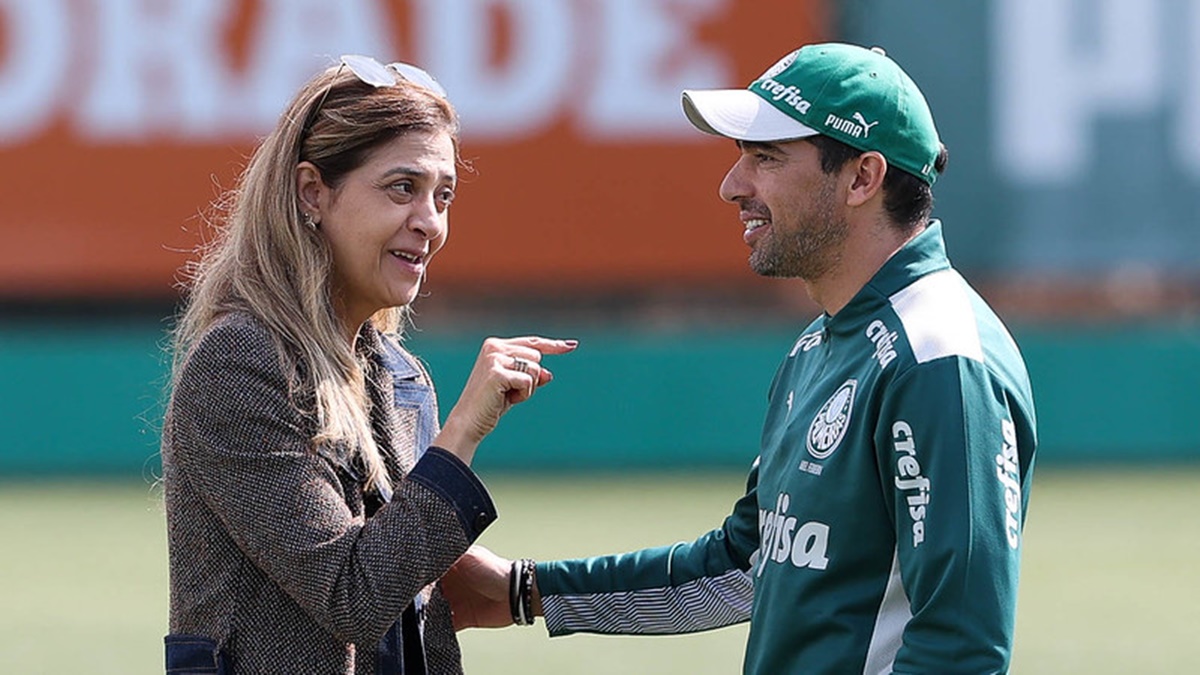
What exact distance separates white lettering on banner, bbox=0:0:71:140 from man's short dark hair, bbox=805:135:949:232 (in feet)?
37.3

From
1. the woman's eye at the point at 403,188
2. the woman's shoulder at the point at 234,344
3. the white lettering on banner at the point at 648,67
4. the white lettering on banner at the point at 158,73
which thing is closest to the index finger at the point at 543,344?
the woman's eye at the point at 403,188

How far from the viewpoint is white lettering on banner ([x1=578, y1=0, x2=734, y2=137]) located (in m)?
13.9

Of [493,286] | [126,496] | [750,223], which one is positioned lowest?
[126,496]

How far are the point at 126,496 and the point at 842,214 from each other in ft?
33.1

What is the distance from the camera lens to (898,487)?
9.38 ft

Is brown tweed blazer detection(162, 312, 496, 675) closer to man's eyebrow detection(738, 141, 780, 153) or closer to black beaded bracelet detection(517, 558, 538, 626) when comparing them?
black beaded bracelet detection(517, 558, 538, 626)

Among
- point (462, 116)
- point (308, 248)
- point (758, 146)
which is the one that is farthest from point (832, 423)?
point (462, 116)

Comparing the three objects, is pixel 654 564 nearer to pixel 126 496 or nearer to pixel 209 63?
pixel 126 496

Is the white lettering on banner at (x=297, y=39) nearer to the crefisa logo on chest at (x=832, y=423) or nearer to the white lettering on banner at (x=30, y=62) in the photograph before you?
the white lettering on banner at (x=30, y=62)

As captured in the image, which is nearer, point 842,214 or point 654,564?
point 842,214

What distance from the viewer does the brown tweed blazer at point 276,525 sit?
2.93m

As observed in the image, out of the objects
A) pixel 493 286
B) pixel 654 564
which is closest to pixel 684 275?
pixel 493 286

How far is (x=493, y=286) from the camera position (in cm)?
1405

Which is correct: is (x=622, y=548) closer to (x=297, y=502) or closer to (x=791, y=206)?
(x=791, y=206)
